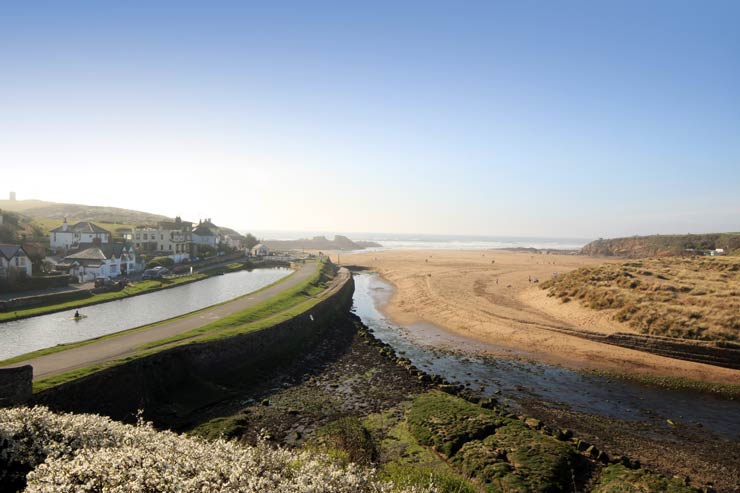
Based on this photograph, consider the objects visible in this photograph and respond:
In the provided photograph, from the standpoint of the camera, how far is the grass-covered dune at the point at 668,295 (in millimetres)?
35250

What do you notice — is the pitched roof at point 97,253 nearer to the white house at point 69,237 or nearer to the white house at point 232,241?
the white house at point 69,237

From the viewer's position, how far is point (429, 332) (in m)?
41.5

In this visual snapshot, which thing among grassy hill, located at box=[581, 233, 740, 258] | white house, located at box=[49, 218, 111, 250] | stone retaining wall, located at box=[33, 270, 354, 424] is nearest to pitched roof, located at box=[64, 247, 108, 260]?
white house, located at box=[49, 218, 111, 250]

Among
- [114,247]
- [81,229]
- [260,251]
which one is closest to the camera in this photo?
[114,247]

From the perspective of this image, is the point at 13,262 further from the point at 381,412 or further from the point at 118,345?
the point at 381,412

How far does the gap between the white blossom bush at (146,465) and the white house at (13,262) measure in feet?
143

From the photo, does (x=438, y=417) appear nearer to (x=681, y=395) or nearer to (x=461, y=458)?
(x=461, y=458)

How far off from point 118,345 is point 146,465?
Answer: 67.0ft

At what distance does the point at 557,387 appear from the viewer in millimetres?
27203

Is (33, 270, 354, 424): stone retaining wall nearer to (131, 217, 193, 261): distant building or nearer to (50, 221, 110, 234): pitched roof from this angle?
(131, 217, 193, 261): distant building

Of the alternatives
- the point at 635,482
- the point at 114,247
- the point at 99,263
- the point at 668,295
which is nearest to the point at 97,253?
A: the point at 99,263

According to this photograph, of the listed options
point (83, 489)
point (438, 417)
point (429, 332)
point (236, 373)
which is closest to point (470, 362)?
point (429, 332)

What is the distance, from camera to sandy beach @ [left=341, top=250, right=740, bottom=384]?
31406 millimetres

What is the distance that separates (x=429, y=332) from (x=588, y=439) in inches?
872
